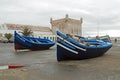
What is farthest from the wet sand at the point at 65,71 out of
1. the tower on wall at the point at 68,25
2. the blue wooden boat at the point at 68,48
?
the tower on wall at the point at 68,25

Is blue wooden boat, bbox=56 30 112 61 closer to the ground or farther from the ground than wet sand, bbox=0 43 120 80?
farther from the ground

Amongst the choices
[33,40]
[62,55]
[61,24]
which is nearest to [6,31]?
[61,24]

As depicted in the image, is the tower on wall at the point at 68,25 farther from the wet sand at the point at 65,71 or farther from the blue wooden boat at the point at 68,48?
the wet sand at the point at 65,71

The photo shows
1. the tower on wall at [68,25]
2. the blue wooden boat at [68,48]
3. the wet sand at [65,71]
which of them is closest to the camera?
the wet sand at [65,71]

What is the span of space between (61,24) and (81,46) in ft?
201

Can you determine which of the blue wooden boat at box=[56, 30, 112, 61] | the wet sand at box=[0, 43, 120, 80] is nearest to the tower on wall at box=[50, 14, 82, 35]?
the blue wooden boat at box=[56, 30, 112, 61]

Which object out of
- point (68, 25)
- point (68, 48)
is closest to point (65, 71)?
point (68, 48)

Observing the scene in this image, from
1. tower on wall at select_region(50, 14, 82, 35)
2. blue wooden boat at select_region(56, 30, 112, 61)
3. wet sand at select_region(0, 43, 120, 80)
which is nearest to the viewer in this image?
wet sand at select_region(0, 43, 120, 80)

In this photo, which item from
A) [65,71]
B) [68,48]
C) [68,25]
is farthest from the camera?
[68,25]

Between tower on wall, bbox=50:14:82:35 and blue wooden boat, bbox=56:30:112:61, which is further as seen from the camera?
tower on wall, bbox=50:14:82:35

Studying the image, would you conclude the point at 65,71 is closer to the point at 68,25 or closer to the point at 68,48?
the point at 68,48

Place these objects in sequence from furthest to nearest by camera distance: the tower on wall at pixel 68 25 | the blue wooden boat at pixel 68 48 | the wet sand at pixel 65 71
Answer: the tower on wall at pixel 68 25 → the blue wooden boat at pixel 68 48 → the wet sand at pixel 65 71

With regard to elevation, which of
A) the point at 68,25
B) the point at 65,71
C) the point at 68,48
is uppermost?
the point at 68,25

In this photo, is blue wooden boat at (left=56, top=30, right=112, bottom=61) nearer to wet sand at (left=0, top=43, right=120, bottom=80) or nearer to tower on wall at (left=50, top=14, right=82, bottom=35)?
wet sand at (left=0, top=43, right=120, bottom=80)
